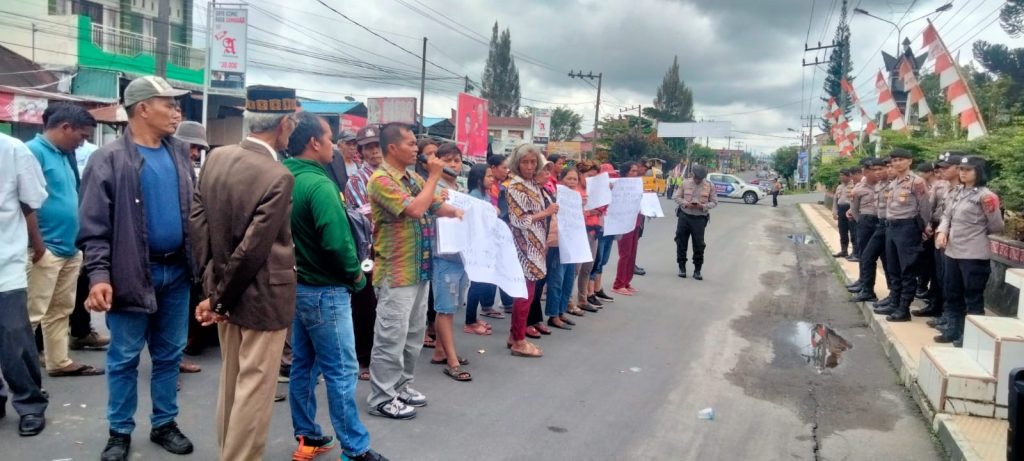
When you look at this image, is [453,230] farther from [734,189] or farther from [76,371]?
[734,189]

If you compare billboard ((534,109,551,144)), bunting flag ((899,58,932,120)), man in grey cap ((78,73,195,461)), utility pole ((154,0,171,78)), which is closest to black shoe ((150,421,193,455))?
man in grey cap ((78,73,195,461))

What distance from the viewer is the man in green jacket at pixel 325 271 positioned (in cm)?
316

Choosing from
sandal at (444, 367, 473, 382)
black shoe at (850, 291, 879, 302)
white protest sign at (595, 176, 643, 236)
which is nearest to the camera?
sandal at (444, 367, 473, 382)

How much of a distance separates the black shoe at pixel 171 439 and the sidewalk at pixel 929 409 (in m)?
4.17

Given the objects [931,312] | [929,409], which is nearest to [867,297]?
[931,312]

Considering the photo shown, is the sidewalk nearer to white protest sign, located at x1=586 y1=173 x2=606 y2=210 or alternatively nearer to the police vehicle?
white protest sign, located at x1=586 y1=173 x2=606 y2=210

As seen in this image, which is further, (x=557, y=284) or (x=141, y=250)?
(x=557, y=284)

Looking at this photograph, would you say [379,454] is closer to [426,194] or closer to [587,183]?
[426,194]

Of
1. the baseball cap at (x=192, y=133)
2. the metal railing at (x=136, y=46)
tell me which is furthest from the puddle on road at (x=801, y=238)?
the metal railing at (x=136, y=46)

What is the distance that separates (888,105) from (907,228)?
1323 centimetres

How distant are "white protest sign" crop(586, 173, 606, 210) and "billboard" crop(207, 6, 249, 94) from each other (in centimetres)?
1427

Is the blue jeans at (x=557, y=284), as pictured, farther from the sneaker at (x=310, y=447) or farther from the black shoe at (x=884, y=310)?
the black shoe at (x=884, y=310)

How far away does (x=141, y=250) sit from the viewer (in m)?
3.20

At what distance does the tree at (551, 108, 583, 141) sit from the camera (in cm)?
8250
